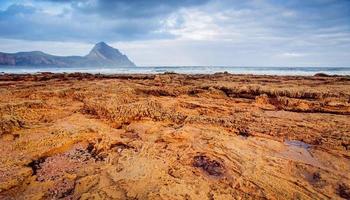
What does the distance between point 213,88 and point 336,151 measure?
16.5 feet

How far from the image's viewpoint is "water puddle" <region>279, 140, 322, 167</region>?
12.7ft

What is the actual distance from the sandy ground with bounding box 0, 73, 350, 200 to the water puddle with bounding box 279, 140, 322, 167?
0.02 metres

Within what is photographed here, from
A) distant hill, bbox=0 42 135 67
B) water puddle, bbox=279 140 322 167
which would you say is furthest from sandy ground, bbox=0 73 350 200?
distant hill, bbox=0 42 135 67

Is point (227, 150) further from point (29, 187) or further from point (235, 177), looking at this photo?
point (29, 187)

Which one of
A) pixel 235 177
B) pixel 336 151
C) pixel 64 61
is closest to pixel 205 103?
pixel 336 151

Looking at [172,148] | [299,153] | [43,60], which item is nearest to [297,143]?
[299,153]

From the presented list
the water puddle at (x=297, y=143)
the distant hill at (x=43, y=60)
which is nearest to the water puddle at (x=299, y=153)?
the water puddle at (x=297, y=143)

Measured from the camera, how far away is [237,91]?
8438mm

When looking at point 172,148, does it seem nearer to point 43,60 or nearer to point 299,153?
point 299,153

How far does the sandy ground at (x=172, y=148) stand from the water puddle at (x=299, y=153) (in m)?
0.02

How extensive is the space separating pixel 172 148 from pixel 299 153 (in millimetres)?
1917

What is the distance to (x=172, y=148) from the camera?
4.14 meters

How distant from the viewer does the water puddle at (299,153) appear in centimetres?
387

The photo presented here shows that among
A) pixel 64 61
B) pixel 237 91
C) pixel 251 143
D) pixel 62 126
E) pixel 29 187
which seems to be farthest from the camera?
pixel 64 61
